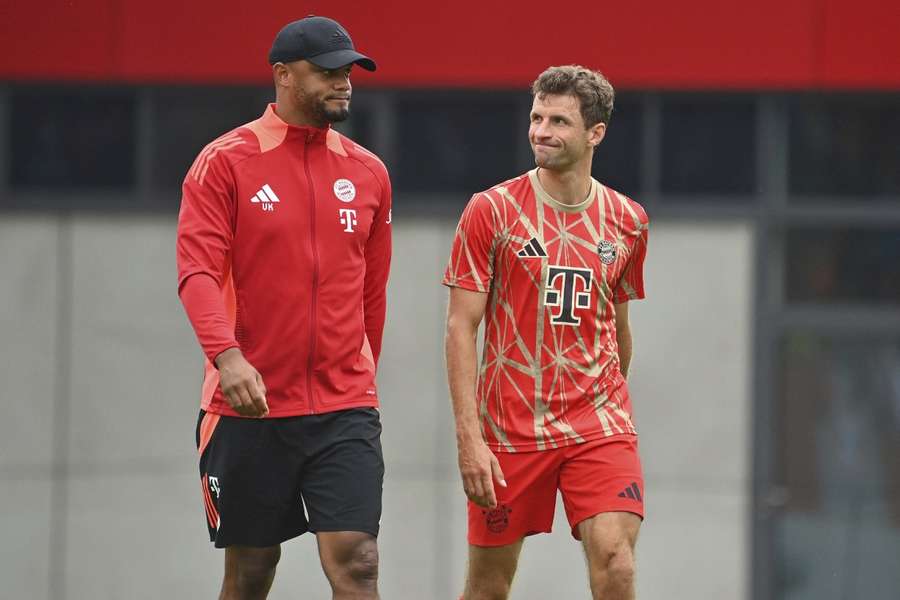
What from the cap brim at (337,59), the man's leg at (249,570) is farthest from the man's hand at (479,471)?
the cap brim at (337,59)

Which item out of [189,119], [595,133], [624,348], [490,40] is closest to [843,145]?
[490,40]

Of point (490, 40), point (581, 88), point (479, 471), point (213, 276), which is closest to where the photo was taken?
point (213, 276)

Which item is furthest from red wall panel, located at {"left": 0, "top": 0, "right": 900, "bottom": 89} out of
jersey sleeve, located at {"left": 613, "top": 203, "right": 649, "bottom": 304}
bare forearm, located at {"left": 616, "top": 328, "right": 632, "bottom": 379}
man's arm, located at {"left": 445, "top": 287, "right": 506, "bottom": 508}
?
man's arm, located at {"left": 445, "top": 287, "right": 506, "bottom": 508}

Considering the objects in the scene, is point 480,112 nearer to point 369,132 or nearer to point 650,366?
point 369,132

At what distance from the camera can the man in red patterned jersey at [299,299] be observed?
19.0ft

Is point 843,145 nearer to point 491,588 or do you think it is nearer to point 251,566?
point 491,588

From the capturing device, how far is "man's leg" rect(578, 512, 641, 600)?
19.6ft

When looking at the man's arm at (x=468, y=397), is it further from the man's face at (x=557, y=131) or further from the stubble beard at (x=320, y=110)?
the stubble beard at (x=320, y=110)

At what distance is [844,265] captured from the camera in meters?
10.3

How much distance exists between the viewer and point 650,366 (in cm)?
1032

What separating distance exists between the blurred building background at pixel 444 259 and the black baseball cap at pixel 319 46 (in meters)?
4.27

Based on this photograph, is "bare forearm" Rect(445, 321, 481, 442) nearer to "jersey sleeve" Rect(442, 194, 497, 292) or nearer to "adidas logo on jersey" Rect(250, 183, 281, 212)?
"jersey sleeve" Rect(442, 194, 497, 292)

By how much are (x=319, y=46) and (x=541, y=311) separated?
1228 mm

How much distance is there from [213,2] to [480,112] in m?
1.69
